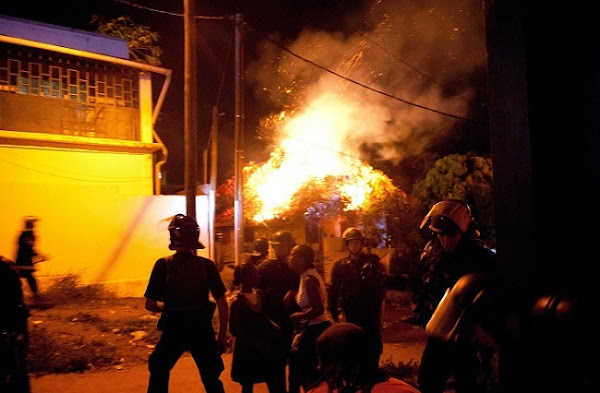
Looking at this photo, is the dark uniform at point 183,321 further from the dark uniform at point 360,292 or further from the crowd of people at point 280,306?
the dark uniform at point 360,292

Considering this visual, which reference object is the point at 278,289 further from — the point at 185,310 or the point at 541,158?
the point at 541,158

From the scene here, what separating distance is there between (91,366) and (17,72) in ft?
23.8

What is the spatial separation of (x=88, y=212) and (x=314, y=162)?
244 inches

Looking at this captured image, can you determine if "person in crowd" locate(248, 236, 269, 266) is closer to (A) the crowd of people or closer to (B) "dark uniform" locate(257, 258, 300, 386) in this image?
(A) the crowd of people

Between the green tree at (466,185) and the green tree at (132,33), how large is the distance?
26.9 feet

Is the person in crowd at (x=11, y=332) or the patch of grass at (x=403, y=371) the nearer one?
the person in crowd at (x=11, y=332)

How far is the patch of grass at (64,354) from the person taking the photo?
6.39 m

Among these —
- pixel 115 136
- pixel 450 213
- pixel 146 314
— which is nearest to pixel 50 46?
pixel 115 136

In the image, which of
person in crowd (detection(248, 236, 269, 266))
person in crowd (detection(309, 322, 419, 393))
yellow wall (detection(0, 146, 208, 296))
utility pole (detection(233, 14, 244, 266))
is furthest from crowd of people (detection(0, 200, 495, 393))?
yellow wall (detection(0, 146, 208, 296))

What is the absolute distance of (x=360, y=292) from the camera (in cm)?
508

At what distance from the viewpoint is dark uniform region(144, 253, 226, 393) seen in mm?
4223

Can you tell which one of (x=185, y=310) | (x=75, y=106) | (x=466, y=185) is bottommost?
(x=185, y=310)

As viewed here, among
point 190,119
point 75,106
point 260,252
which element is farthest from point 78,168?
point 260,252

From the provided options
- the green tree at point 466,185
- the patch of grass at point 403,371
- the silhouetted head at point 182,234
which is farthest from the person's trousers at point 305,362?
the green tree at point 466,185
